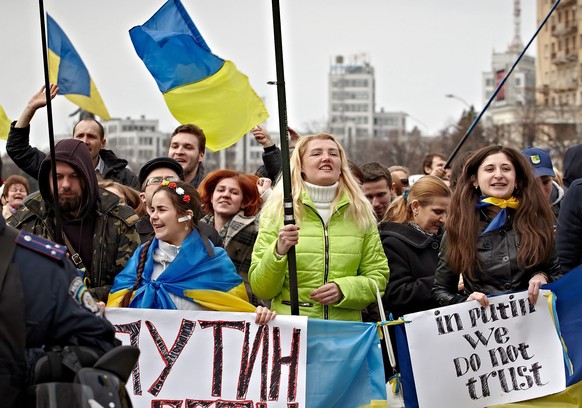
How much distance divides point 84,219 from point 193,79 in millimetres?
3042

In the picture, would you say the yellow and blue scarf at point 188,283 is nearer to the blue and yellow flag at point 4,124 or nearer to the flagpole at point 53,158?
the flagpole at point 53,158

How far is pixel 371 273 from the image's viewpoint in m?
7.32

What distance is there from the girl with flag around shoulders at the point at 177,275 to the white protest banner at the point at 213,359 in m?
0.18

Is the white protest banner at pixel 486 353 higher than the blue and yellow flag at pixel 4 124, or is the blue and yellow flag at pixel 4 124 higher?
the blue and yellow flag at pixel 4 124

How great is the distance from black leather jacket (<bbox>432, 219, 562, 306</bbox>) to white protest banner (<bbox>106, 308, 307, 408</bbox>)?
3.61 ft

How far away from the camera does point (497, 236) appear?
23.8 ft

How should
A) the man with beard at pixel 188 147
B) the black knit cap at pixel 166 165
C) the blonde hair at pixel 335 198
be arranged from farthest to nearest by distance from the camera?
1. the man with beard at pixel 188 147
2. the black knit cap at pixel 166 165
3. the blonde hair at pixel 335 198

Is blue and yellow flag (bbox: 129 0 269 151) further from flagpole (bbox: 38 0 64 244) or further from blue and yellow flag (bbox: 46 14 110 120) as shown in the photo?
flagpole (bbox: 38 0 64 244)

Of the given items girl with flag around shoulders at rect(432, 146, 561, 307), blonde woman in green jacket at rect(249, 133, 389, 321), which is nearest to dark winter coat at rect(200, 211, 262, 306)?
blonde woman in green jacket at rect(249, 133, 389, 321)

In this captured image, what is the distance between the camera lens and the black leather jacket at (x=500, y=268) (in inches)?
284

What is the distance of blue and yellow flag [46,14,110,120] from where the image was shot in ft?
39.2

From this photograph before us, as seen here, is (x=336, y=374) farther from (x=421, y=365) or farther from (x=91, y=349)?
(x=91, y=349)

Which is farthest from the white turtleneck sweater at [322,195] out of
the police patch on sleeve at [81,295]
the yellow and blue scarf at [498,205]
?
the police patch on sleeve at [81,295]

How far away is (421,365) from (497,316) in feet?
1.79
